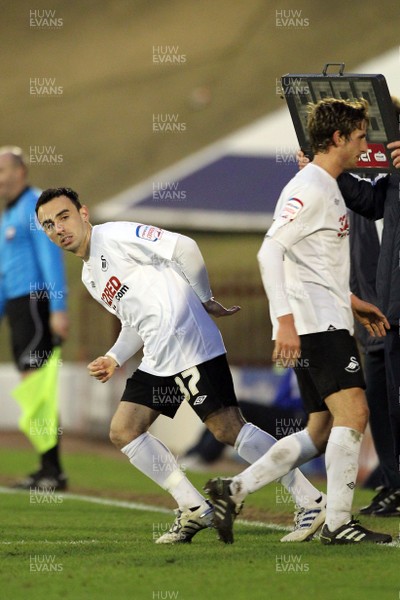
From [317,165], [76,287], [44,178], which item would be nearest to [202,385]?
[317,165]

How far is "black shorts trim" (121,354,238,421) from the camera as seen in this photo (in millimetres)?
7086

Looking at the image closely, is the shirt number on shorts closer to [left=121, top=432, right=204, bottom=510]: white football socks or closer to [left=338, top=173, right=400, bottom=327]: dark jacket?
[left=121, top=432, right=204, bottom=510]: white football socks

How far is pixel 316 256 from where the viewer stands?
6684 millimetres

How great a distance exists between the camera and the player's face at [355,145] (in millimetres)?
6746

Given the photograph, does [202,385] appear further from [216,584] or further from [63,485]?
[63,485]

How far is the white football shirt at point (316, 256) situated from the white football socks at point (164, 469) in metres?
1.09

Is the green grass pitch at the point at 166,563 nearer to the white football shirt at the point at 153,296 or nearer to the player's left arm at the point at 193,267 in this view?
the white football shirt at the point at 153,296

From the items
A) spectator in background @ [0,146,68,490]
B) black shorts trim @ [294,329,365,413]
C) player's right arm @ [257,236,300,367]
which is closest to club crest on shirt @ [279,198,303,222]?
player's right arm @ [257,236,300,367]

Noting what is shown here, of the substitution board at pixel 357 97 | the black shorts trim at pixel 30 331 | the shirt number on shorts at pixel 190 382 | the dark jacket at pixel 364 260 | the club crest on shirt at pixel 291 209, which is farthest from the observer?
the black shorts trim at pixel 30 331

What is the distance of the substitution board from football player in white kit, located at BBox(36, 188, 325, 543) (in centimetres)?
92

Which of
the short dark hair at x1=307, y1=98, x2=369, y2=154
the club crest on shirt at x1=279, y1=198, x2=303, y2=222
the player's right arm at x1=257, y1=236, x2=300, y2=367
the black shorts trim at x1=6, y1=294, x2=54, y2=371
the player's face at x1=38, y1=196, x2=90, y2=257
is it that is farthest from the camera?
the black shorts trim at x1=6, y1=294, x2=54, y2=371

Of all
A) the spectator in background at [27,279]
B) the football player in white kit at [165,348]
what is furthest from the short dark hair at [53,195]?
the spectator in background at [27,279]

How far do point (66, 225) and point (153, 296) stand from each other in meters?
0.61

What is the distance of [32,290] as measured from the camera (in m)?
10.9
